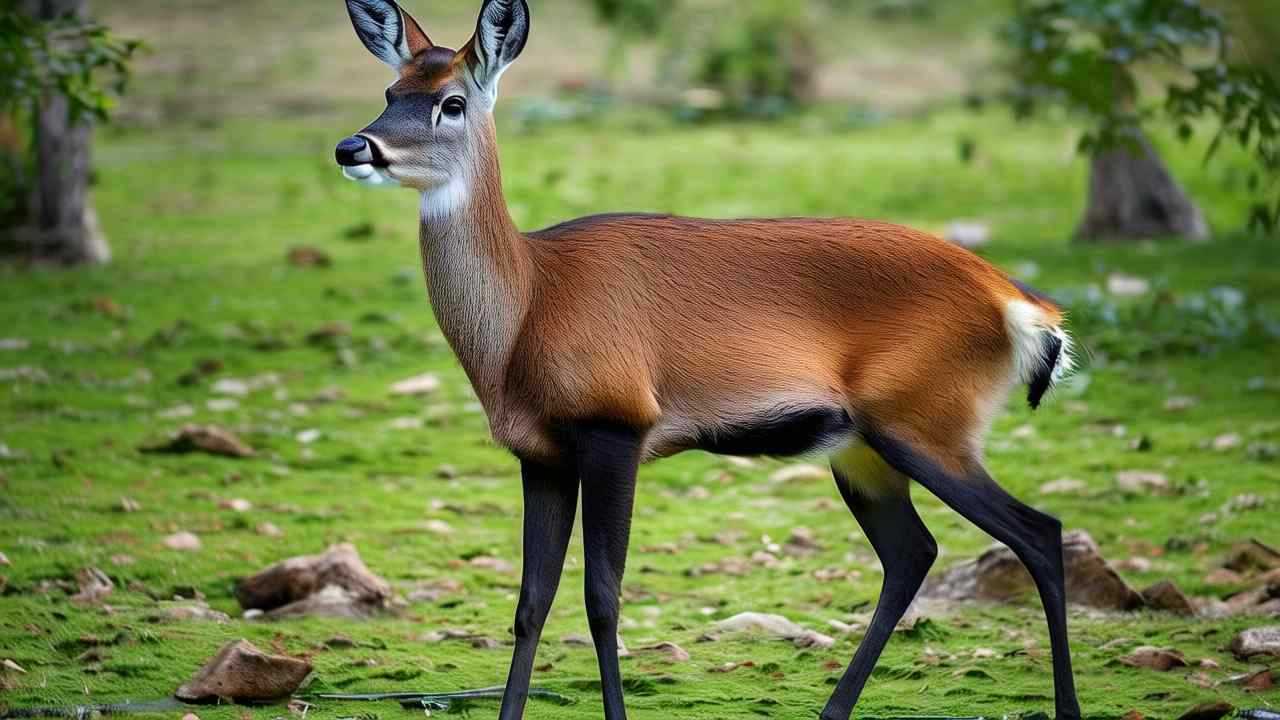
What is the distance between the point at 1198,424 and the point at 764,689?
15.8 feet

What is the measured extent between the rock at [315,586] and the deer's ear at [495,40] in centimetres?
243

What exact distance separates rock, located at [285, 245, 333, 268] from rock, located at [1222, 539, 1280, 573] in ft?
30.3

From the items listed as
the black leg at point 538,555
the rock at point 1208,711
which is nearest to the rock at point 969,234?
the rock at point 1208,711

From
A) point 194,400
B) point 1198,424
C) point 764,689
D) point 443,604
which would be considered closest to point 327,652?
point 443,604

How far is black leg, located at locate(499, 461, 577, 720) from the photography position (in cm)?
563

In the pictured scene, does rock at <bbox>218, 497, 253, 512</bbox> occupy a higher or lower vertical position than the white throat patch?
lower

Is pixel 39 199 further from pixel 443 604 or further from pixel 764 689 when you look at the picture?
pixel 764 689

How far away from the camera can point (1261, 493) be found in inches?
343

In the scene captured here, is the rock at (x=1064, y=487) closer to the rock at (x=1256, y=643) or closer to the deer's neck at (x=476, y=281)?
the rock at (x=1256, y=643)

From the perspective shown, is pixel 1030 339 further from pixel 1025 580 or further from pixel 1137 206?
pixel 1137 206

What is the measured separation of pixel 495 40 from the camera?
5.49 meters

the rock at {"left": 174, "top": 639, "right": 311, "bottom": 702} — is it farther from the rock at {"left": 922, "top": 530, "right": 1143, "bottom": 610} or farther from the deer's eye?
the rock at {"left": 922, "top": 530, "right": 1143, "bottom": 610}

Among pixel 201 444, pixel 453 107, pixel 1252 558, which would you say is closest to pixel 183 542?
pixel 201 444

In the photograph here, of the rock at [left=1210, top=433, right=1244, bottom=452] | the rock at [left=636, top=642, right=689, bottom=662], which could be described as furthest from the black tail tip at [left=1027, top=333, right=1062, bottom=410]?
the rock at [left=1210, top=433, right=1244, bottom=452]
